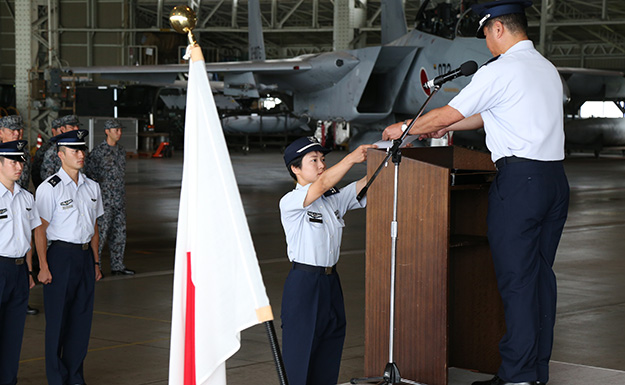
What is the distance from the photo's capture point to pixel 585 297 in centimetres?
718

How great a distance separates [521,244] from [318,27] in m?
27.7

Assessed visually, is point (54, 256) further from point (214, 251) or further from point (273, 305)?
point (273, 305)

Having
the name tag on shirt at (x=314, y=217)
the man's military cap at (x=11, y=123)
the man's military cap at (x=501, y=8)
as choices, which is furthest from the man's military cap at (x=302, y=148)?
the man's military cap at (x=11, y=123)

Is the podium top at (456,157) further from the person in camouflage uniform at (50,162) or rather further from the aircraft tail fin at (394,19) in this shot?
the aircraft tail fin at (394,19)

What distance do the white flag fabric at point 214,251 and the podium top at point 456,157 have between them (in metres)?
1.80

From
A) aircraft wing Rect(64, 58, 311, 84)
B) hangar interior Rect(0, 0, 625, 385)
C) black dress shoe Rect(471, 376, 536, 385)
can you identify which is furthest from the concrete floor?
aircraft wing Rect(64, 58, 311, 84)

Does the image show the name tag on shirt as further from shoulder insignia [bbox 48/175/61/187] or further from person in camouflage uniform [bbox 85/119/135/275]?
person in camouflage uniform [bbox 85/119/135/275]

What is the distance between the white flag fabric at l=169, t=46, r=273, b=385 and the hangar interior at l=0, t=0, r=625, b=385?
5.32 ft

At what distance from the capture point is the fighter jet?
1401cm

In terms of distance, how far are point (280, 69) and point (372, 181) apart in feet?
45.4

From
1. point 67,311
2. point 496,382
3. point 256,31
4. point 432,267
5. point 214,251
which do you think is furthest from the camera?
point 256,31

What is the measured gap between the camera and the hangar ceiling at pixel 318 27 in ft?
107

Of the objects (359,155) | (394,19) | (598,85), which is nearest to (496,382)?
(359,155)

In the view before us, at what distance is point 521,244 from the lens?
3691 mm
